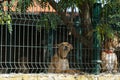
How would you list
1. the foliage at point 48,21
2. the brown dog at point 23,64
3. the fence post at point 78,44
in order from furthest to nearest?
the fence post at point 78,44 → the foliage at point 48,21 → the brown dog at point 23,64

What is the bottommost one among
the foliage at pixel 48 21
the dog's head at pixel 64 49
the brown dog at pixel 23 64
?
the brown dog at pixel 23 64

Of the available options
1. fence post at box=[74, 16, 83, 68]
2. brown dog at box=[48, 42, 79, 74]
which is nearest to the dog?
fence post at box=[74, 16, 83, 68]

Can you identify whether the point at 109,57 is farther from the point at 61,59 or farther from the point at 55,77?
the point at 55,77

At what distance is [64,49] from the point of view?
8781 millimetres

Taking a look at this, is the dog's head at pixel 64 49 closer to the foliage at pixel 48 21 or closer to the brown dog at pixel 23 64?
the foliage at pixel 48 21

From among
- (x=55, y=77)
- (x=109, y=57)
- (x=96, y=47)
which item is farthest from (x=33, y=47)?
(x=109, y=57)

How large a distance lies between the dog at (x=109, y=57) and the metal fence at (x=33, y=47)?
23cm

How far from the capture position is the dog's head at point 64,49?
870 cm

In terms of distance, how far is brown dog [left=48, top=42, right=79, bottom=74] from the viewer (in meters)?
8.68

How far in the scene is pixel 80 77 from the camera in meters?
8.81

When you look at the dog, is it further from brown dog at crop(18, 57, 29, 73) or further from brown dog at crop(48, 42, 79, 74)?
brown dog at crop(18, 57, 29, 73)

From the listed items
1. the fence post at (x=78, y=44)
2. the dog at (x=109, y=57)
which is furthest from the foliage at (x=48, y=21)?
the dog at (x=109, y=57)

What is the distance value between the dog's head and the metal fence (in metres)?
0.09

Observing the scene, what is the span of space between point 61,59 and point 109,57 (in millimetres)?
1173
